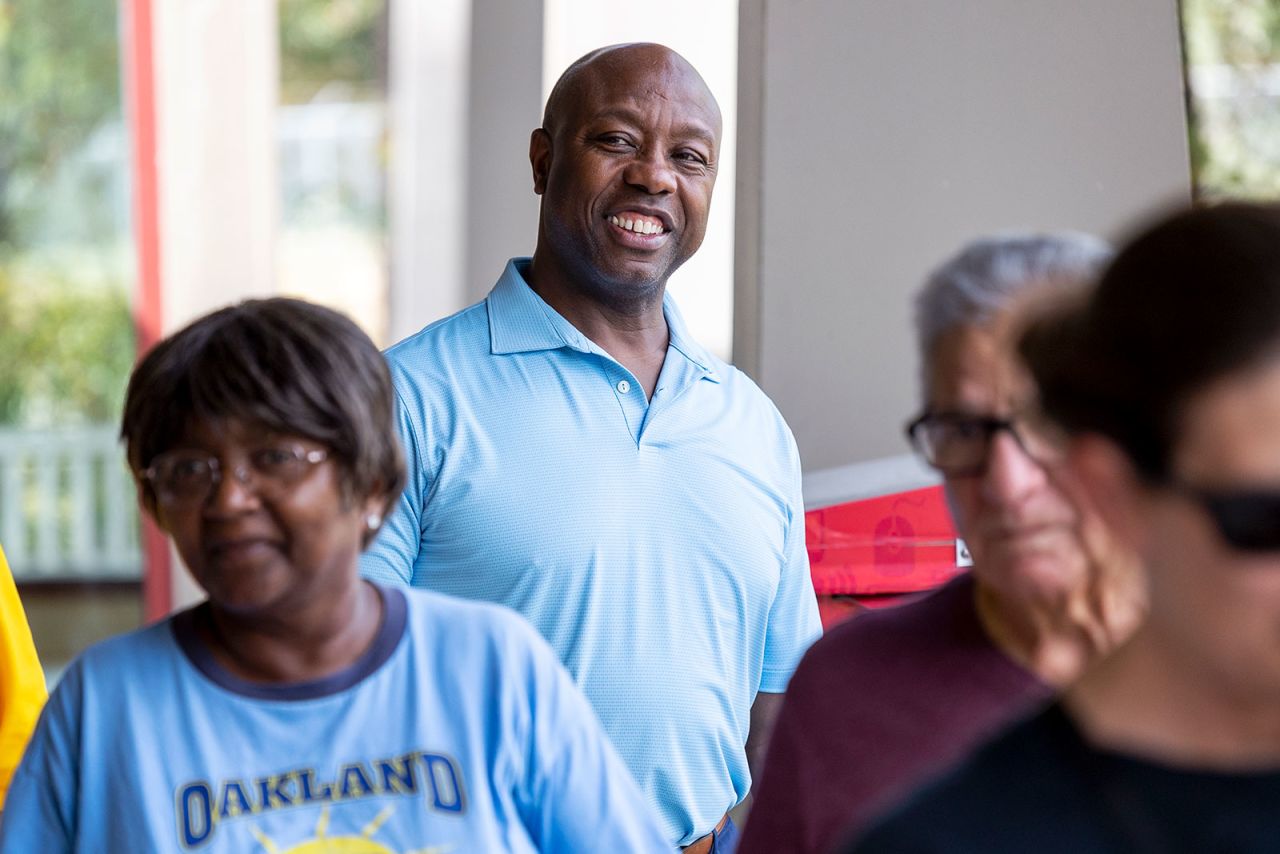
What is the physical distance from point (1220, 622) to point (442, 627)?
91cm

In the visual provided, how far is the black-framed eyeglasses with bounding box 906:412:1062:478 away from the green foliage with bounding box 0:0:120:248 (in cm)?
474

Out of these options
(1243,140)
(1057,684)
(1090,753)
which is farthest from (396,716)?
(1243,140)

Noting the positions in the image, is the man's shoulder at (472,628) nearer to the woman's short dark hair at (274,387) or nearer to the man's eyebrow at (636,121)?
the woman's short dark hair at (274,387)

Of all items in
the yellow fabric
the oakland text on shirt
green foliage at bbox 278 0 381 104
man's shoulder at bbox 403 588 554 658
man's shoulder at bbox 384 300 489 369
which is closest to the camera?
the oakland text on shirt

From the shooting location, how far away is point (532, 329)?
7.61ft

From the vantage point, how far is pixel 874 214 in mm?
2955

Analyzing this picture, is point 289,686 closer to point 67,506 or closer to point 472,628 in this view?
point 472,628

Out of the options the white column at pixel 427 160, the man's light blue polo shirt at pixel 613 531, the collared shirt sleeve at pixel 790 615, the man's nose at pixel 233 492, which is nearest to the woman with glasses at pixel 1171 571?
the man's nose at pixel 233 492

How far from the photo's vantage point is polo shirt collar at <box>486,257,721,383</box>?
230 centimetres

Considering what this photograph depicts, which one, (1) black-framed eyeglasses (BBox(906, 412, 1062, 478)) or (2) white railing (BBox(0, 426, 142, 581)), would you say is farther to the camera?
(2) white railing (BBox(0, 426, 142, 581))

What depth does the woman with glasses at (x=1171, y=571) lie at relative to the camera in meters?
0.84

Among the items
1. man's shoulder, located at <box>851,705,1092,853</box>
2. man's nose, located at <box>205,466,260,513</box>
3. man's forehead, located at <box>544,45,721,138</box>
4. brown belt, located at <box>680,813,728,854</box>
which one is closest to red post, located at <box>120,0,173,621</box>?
man's forehead, located at <box>544,45,721,138</box>

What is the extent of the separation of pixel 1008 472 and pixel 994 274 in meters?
0.17

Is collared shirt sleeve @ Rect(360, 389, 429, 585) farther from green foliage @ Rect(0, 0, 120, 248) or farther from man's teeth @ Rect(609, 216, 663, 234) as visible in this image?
green foliage @ Rect(0, 0, 120, 248)
